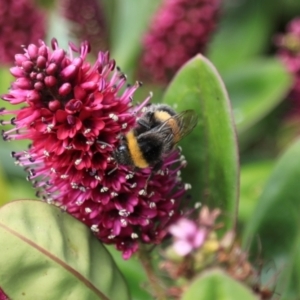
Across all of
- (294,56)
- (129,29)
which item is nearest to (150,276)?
(294,56)

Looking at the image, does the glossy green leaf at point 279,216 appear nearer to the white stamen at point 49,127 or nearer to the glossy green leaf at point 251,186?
the glossy green leaf at point 251,186

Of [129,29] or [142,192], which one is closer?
[142,192]

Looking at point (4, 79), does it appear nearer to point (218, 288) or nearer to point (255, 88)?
point (255, 88)

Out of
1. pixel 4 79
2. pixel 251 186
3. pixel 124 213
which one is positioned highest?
pixel 4 79

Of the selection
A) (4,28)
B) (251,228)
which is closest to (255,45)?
(4,28)

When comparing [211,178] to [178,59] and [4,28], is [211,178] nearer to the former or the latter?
[178,59]

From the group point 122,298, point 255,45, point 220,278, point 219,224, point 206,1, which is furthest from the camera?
point 255,45

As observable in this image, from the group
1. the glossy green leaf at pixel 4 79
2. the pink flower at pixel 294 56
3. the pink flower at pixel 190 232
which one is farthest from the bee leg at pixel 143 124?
the glossy green leaf at pixel 4 79
